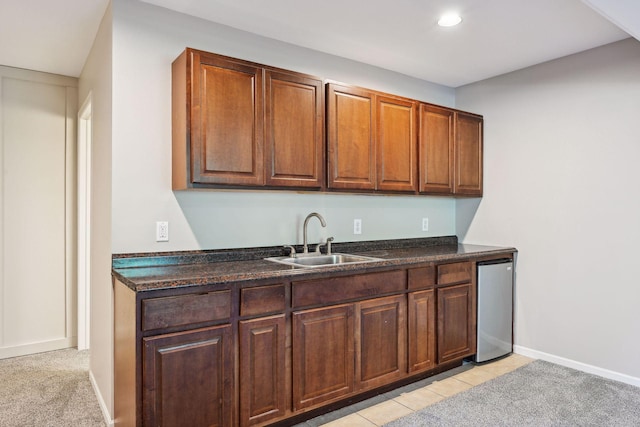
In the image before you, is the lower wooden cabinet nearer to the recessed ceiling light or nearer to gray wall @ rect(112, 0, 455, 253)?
gray wall @ rect(112, 0, 455, 253)

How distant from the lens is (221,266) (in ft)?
7.80

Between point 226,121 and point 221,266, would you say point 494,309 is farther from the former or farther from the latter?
point 226,121

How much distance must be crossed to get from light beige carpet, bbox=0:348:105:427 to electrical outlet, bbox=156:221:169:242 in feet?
3.66

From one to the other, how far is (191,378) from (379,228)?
2.04 m

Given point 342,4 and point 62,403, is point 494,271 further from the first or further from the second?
point 62,403

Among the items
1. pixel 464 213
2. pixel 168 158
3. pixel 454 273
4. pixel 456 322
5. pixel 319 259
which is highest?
pixel 168 158

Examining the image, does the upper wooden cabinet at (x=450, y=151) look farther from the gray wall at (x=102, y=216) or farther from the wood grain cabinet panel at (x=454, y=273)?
the gray wall at (x=102, y=216)

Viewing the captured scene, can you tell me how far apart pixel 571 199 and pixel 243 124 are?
2551 millimetres

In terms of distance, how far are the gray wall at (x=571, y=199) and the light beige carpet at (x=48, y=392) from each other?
3291mm

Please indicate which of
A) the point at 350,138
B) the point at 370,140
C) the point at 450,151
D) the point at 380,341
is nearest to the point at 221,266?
the point at 380,341

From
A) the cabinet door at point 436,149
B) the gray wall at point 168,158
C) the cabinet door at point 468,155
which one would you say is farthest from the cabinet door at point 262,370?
the cabinet door at point 468,155

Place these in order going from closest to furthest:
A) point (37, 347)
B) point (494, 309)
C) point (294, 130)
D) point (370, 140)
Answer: point (294, 130)
point (370, 140)
point (494, 309)
point (37, 347)

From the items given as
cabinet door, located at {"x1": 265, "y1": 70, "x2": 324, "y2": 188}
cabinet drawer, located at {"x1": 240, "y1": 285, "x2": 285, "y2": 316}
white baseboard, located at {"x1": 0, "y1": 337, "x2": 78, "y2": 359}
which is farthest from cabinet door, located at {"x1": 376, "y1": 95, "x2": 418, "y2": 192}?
white baseboard, located at {"x1": 0, "y1": 337, "x2": 78, "y2": 359}

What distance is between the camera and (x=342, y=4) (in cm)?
241
